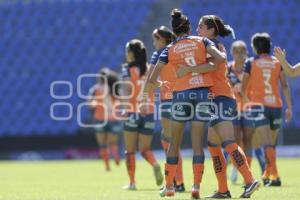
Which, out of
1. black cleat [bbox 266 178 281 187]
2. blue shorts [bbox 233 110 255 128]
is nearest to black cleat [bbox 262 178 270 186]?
black cleat [bbox 266 178 281 187]

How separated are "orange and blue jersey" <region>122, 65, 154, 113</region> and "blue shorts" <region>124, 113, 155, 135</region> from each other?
0.11 meters

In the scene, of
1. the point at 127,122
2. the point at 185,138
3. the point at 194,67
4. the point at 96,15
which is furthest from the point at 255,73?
the point at 96,15

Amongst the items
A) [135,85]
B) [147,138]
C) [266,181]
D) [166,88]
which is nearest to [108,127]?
[135,85]

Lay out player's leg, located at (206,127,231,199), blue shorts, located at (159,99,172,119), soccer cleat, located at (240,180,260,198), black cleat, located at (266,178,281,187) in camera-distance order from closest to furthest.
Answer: soccer cleat, located at (240,180,260,198) < player's leg, located at (206,127,231,199) < blue shorts, located at (159,99,172,119) < black cleat, located at (266,178,281,187)

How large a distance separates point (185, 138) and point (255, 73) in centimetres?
1186

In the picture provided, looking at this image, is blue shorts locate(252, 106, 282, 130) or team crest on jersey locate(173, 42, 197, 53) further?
blue shorts locate(252, 106, 282, 130)

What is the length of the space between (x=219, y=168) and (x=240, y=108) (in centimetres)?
407

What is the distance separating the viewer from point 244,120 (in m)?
14.4

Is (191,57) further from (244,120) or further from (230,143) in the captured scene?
(244,120)

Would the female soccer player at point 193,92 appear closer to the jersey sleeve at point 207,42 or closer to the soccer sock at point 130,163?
the jersey sleeve at point 207,42

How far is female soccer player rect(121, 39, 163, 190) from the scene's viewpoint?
43.8ft

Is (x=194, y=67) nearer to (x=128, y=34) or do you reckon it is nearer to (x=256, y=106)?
(x=256, y=106)

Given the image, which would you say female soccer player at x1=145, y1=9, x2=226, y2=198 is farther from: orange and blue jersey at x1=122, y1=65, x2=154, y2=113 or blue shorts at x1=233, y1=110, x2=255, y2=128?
blue shorts at x1=233, y1=110, x2=255, y2=128

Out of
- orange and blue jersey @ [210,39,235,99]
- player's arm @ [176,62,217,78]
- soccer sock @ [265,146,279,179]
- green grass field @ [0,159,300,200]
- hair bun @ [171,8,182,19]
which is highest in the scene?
hair bun @ [171,8,182,19]
